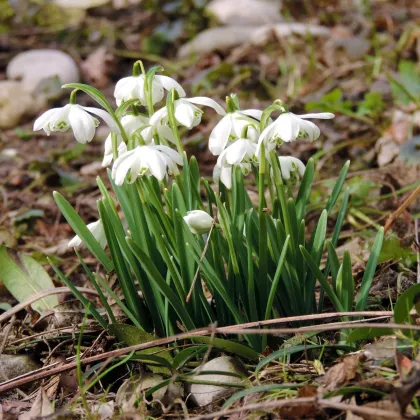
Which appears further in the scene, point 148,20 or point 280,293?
point 148,20

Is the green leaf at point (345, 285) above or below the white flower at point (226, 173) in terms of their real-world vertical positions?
below

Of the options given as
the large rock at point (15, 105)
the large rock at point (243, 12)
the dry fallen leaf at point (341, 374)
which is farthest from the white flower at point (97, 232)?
the large rock at point (243, 12)

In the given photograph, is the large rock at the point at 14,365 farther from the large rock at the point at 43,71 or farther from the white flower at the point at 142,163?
the large rock at the point at 43,71

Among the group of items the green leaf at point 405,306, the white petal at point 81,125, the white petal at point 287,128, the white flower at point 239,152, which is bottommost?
the green leaf at point 405,306

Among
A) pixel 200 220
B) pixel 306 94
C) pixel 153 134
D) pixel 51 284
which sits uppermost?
pixel 153 134

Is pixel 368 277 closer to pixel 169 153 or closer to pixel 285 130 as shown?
pixel 285 130

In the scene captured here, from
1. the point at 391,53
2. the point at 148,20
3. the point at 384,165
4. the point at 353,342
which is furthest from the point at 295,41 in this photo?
the point at 353,342

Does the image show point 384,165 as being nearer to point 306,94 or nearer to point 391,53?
point 306,94

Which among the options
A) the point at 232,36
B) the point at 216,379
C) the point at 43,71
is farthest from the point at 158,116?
the point at 232,36

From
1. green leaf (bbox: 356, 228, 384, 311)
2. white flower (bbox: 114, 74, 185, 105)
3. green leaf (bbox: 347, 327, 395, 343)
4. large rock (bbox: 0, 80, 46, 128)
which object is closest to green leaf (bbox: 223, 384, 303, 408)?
green leaf (bbox: 347, 327, 395, 343)
